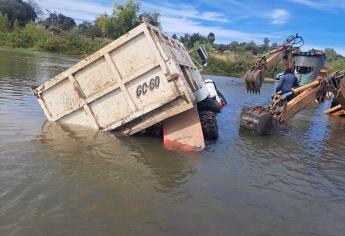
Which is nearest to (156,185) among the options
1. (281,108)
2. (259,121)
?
(259,121)

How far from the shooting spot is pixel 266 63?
11.3m

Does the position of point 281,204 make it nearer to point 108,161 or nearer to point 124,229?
point 124,229

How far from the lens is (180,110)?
26.6 ft

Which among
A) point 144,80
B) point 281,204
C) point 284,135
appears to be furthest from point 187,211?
point 284,135

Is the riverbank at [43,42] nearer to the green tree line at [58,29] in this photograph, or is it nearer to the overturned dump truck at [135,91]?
the green tree line at [58,29]

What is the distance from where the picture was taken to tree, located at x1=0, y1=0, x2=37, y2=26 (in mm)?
89856

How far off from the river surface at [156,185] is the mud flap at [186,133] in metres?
0.29

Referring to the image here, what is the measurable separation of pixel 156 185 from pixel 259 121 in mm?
4826

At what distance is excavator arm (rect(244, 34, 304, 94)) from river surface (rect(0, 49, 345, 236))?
1.64m

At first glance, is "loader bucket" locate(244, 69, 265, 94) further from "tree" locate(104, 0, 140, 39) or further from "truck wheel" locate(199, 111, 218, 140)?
"tree" locate(104, 0, 140, 39)

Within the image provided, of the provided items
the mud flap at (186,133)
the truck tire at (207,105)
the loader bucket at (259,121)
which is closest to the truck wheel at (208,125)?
the mud flap at (186,133)

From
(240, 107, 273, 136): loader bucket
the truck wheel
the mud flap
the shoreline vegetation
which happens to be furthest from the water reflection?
the shoreline vegetation

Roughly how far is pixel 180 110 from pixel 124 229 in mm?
3872

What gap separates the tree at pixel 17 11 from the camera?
3538 inches
